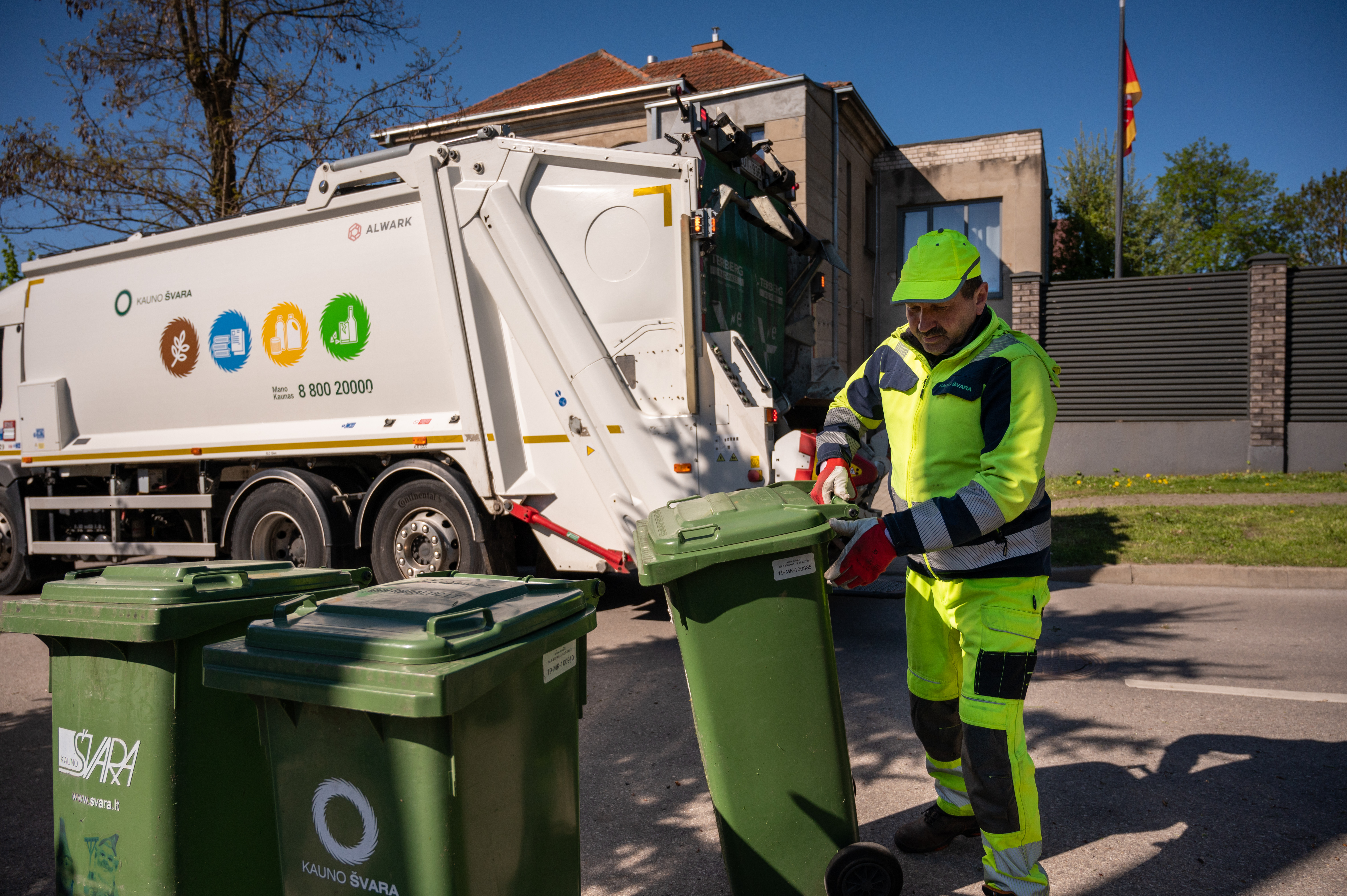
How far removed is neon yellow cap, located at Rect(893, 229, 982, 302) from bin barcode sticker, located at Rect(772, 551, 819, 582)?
0.74 m

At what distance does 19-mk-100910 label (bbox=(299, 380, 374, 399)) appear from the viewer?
5.64 meters

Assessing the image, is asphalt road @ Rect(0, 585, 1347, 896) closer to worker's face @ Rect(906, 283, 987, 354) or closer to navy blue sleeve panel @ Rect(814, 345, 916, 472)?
navy blue sleeve panel @ Rect(814, 345, 916, 472)

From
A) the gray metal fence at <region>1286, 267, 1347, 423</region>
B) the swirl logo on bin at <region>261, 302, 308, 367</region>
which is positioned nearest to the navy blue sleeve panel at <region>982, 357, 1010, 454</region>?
the swirl logo on bin at <region>261, 302, 308, 367</region>

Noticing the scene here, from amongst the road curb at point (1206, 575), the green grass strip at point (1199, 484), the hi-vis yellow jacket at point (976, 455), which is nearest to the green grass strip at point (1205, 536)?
the road curb at point (1206, 575)

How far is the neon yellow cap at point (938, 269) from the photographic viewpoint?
91.9 inches

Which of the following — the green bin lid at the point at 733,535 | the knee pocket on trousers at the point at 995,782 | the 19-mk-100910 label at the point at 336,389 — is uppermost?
the 19-mk-100910 label at the point at 336,389

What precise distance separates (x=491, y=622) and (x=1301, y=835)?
8.68 feet

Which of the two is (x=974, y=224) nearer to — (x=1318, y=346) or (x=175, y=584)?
(x=1318, y=346)

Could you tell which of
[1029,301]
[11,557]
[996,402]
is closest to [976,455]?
[996,402]

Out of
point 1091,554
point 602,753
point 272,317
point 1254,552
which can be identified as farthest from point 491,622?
point 1254,552

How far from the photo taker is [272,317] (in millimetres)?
5957

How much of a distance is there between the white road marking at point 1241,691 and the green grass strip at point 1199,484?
5.89m

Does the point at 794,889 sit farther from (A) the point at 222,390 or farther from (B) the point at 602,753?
(A) the point at 222,390

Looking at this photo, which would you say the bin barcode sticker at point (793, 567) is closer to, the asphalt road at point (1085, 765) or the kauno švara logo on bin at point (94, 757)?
the asphalt road at point (1085, 765)
